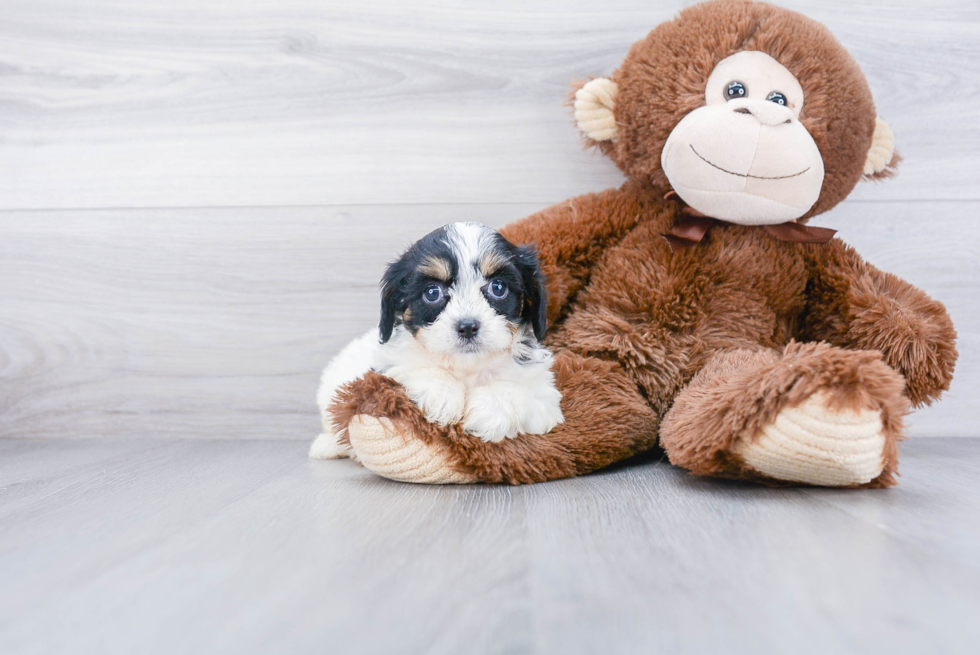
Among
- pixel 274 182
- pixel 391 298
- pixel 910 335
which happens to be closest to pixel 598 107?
pixel 391 298

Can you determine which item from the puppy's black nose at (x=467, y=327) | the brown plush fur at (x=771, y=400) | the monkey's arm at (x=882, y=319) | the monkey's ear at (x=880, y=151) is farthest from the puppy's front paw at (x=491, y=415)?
the monkey's ear at (x=880, y=151)

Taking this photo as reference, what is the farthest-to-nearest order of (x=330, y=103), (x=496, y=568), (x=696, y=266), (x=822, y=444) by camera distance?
(x=330, y=103), (x=696, y=266), (x=822, y=444), (x=496, y=568)

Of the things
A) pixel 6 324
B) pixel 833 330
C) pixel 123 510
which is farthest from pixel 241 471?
pixel 833 330

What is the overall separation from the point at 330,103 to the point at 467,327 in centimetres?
89

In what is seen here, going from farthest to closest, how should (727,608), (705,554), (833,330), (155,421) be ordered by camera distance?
(155,421) < (833,330) < (705,554) < (727,608)

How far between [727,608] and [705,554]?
0.13 metres

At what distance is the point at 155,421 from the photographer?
172cm

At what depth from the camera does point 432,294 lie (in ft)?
3.56

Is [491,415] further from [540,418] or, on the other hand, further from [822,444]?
[822,444]

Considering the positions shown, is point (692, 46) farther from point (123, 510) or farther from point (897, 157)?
point (123, 510)

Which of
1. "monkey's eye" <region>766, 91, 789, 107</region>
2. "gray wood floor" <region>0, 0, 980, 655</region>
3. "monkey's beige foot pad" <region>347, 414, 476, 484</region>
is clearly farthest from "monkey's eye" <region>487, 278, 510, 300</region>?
"monkey's eye" <region>766, 91, 789, 107</region>

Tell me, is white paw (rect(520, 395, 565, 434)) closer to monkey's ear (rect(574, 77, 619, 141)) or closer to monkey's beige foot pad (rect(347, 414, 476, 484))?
monkey's beige foot pad (rect(347, 414, 476, 484))

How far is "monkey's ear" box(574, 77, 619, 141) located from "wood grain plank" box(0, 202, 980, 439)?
32 cm

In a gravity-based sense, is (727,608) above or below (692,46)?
below
